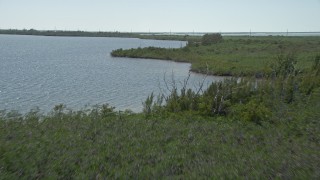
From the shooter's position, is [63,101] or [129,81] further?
[129,81]

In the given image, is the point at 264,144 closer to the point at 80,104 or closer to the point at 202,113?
the point at 202,113

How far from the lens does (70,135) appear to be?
8195 mm

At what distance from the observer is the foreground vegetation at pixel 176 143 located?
562 cm

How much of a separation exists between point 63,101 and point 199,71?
18.8m

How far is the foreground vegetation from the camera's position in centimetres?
562

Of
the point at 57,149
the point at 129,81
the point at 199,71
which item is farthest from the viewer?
the point at 199,71

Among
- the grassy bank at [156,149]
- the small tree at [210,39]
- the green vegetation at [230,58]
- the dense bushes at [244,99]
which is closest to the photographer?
the grassy bank at [156,149]

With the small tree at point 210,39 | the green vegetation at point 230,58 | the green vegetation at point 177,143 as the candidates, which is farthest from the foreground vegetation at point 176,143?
the small tree at point 210,39

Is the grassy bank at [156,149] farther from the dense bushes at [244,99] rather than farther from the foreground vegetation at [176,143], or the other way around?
the dense bushes at [244,99]

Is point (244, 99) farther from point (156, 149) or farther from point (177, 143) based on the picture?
point (156, 149)

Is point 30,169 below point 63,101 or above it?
above

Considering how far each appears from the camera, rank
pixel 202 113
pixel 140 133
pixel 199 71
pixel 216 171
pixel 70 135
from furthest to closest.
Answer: pixel 199 71 → pixel 202 113 → pixel 140 133 → pixel 70 135 → pixel 216 171

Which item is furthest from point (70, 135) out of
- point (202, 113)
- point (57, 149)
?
point (202, 113)

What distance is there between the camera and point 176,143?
8125mm
